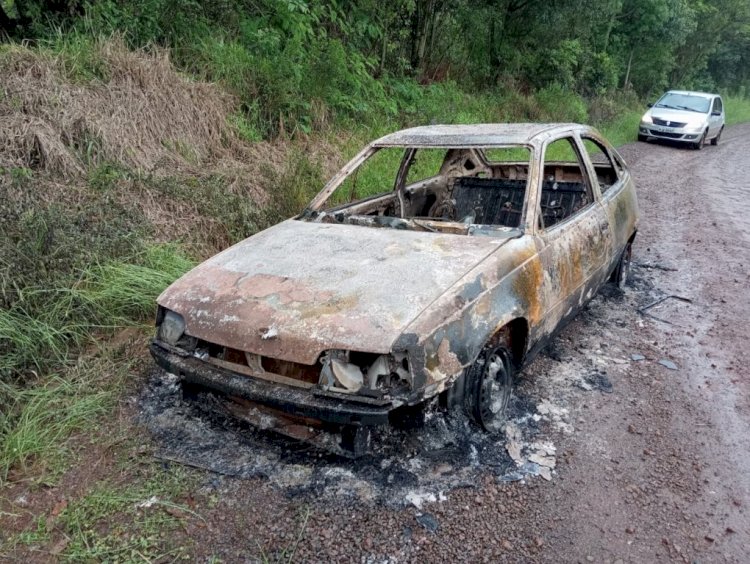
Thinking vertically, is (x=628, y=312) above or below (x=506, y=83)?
below

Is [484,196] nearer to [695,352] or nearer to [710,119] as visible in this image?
[695,352]

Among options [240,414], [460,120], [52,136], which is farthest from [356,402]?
[460,120]

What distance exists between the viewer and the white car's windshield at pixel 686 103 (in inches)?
575

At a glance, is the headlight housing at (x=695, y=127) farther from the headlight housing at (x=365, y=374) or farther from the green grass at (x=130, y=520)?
the green grass at (x=130, y=520)

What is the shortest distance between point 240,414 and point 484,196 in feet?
9.34

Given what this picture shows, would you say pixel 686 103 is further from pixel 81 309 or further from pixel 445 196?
pixel 81 309

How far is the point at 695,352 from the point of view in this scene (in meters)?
3.98

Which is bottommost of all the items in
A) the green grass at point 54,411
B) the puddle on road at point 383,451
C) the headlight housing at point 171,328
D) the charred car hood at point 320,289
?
the green grass at point 54,411

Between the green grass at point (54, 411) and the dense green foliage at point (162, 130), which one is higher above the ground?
the dense green foliage at point (162, 130)

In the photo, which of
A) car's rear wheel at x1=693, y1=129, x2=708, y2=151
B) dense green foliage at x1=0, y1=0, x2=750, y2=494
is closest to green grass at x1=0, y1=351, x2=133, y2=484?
dense green foliage at x1=0, y1=0, x2=750, y2=494

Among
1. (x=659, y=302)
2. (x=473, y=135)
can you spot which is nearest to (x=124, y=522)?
(x=473, y=135)

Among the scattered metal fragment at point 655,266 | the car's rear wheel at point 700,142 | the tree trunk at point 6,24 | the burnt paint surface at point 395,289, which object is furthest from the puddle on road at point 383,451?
the car's rear wheel at point 700,142

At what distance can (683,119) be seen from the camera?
14023 millimetres

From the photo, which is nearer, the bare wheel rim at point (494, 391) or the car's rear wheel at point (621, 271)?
the bare wheel rim at point (494, 391)
